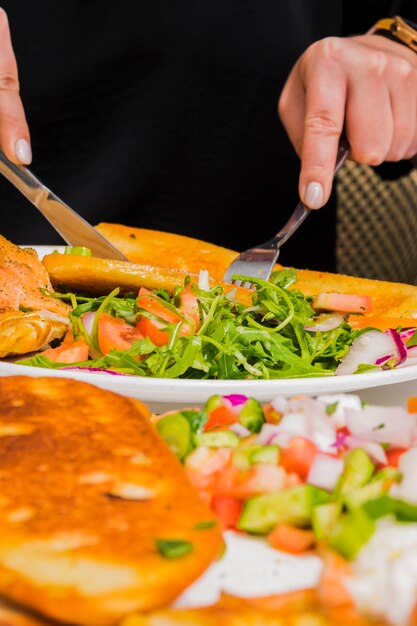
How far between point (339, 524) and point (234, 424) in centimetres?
27

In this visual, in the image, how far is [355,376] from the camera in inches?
56.3

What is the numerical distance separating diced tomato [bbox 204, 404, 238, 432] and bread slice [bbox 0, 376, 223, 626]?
0.10 meters

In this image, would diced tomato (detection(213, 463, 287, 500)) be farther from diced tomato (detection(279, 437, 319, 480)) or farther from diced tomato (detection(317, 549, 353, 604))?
diced tomato (detection(317, 549, 353, 604))

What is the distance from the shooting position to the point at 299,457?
0.95m

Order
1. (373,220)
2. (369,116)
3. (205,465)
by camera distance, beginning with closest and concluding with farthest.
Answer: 1. (205,465)
2. (369,116)
3. (373,220)

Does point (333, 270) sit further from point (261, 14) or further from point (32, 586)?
point (32, 586)

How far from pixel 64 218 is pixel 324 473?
4.56 feet

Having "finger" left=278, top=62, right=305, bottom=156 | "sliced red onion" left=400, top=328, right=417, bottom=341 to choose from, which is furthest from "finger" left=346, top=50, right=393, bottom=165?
"sliced red onion" left=400, top=328, right=417, bottom=341

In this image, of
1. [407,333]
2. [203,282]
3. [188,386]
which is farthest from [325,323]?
[188,386]

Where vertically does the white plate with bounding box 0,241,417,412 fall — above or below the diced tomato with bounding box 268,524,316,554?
below

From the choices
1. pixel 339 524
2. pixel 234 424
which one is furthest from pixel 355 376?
pixel 339 524

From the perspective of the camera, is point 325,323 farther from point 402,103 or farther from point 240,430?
point 402,103

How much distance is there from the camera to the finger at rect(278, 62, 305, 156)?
276 centimetres

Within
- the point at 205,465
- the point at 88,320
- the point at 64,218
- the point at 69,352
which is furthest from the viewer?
the point at 64,218
